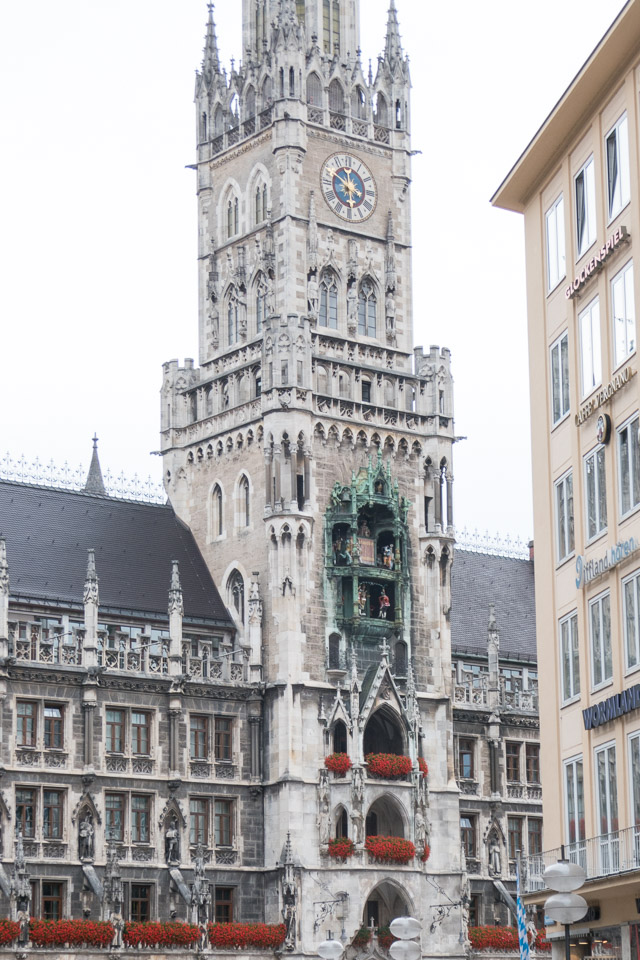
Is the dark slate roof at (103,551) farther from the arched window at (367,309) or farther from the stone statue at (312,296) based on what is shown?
the arched window at (367,309)

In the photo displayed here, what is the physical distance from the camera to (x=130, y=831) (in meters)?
Result: 70.4

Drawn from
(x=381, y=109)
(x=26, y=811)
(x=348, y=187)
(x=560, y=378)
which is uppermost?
(x=381, y=109)

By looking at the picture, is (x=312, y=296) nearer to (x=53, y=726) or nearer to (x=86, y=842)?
(x=53, y=726)

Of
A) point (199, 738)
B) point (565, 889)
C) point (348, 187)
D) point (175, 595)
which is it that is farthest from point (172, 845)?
point (565, 889)

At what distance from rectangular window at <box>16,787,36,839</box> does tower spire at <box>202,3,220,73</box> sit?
34.6m

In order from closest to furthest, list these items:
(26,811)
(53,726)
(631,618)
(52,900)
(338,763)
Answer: (631,618) < (52,900) < (26,811) < (53,726) < (338,763)

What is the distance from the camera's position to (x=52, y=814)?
68938mm

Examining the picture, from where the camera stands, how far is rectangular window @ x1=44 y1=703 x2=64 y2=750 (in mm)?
69625

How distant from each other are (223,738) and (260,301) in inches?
749

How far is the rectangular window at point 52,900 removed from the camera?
6775 centimetres

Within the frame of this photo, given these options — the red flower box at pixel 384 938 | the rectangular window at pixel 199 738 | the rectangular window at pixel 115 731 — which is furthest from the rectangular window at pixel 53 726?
the red flower box at pixel 384 938

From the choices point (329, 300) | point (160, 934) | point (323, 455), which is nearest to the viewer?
point (160, 934)

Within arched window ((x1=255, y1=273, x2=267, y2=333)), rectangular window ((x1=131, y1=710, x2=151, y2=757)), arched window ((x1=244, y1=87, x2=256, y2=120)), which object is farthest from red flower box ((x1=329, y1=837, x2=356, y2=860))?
arched window ((x1=244, y1=87, x2=256, y2=120))

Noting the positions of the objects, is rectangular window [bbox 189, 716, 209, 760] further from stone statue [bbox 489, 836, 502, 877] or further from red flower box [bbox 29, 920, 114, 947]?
stone statue [bbox 489, 836, 502, 877]
